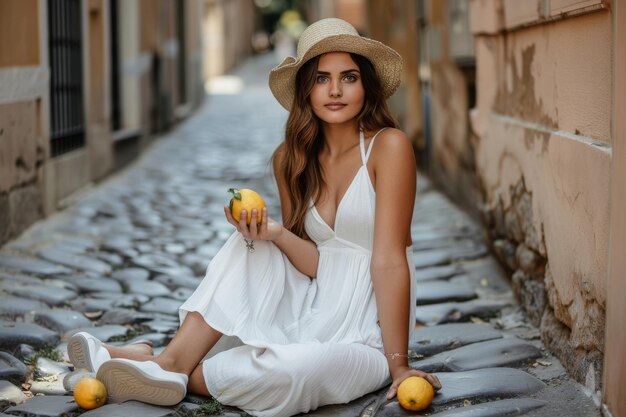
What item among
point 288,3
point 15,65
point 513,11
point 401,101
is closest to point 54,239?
point 15,65

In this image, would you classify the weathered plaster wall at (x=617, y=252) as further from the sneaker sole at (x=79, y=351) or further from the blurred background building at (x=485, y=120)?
the sneaker sole at (x=79, y=351)

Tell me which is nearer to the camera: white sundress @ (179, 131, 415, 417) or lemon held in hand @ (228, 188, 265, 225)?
white sundress @ (179, 131, 415, 417)

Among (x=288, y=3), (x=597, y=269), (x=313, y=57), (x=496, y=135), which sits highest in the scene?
(x=288, y=3)

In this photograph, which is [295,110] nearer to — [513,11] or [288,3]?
[513,11]

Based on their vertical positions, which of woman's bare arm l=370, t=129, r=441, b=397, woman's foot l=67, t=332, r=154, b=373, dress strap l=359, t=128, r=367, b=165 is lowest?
woman's foot l=67, t=332, r=154, b=373

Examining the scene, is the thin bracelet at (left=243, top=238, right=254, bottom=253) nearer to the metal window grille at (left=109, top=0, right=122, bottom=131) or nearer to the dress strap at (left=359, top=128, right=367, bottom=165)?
the dress strap at (left=359, top=128, right=367, bottom=165)

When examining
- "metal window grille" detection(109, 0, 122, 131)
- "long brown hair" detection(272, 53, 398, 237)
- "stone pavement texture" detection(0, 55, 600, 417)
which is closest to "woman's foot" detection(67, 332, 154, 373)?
"stone pavement texture" detection(0, 55, 600, 417)

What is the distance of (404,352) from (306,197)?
0.72 metres

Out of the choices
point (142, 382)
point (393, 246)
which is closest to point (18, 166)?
point (142, 382)

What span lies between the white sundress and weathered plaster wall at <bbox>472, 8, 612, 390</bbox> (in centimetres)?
66

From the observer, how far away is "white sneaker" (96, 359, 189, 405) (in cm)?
341

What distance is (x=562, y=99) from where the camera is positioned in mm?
4293

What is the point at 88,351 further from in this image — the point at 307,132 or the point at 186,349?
the point at 307,132

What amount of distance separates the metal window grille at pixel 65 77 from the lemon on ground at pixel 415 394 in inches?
224
